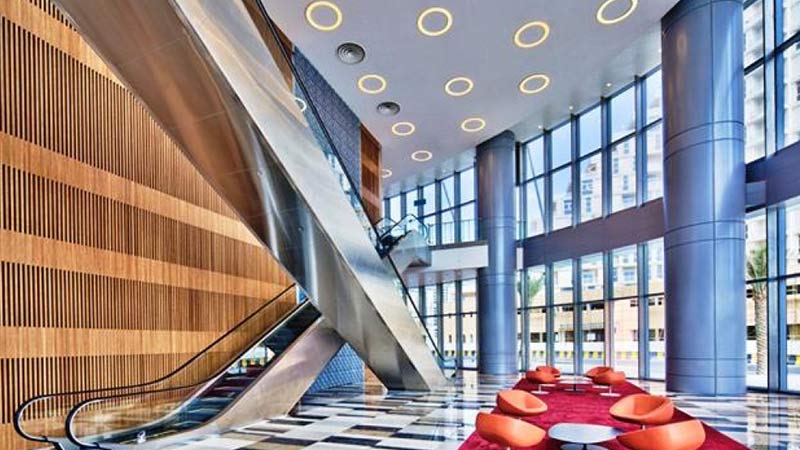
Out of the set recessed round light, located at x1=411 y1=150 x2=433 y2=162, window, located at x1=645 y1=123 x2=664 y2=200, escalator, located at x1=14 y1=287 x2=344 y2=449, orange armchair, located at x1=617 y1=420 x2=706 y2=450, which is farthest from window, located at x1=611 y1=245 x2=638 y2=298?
orange armchair, located at x1=617 y1=420 x2=706 y2=450

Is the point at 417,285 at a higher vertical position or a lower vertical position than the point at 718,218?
lower

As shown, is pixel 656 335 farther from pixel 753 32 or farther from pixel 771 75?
pixel 753 32

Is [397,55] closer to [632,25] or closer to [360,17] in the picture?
[360,17]

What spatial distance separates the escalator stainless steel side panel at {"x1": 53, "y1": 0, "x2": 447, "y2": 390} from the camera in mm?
4625

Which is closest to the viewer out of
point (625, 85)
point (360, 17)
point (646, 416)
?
point (646, 416)

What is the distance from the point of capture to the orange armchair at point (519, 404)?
7.53 m

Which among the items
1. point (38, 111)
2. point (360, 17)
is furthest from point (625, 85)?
point (38, 111)

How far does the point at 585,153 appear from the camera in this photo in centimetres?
1781

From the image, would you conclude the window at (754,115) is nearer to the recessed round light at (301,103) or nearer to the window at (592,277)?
the window at (592,277)

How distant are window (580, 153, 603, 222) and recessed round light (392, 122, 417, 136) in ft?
18.3

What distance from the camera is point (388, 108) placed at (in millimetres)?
15742

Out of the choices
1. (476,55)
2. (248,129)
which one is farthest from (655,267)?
(248,129)

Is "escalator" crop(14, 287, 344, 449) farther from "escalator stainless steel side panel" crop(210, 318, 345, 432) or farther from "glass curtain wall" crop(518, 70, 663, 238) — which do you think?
"glass curtain wall" crop(518, 70, 663, 238)

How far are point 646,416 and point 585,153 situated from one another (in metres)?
12.5
